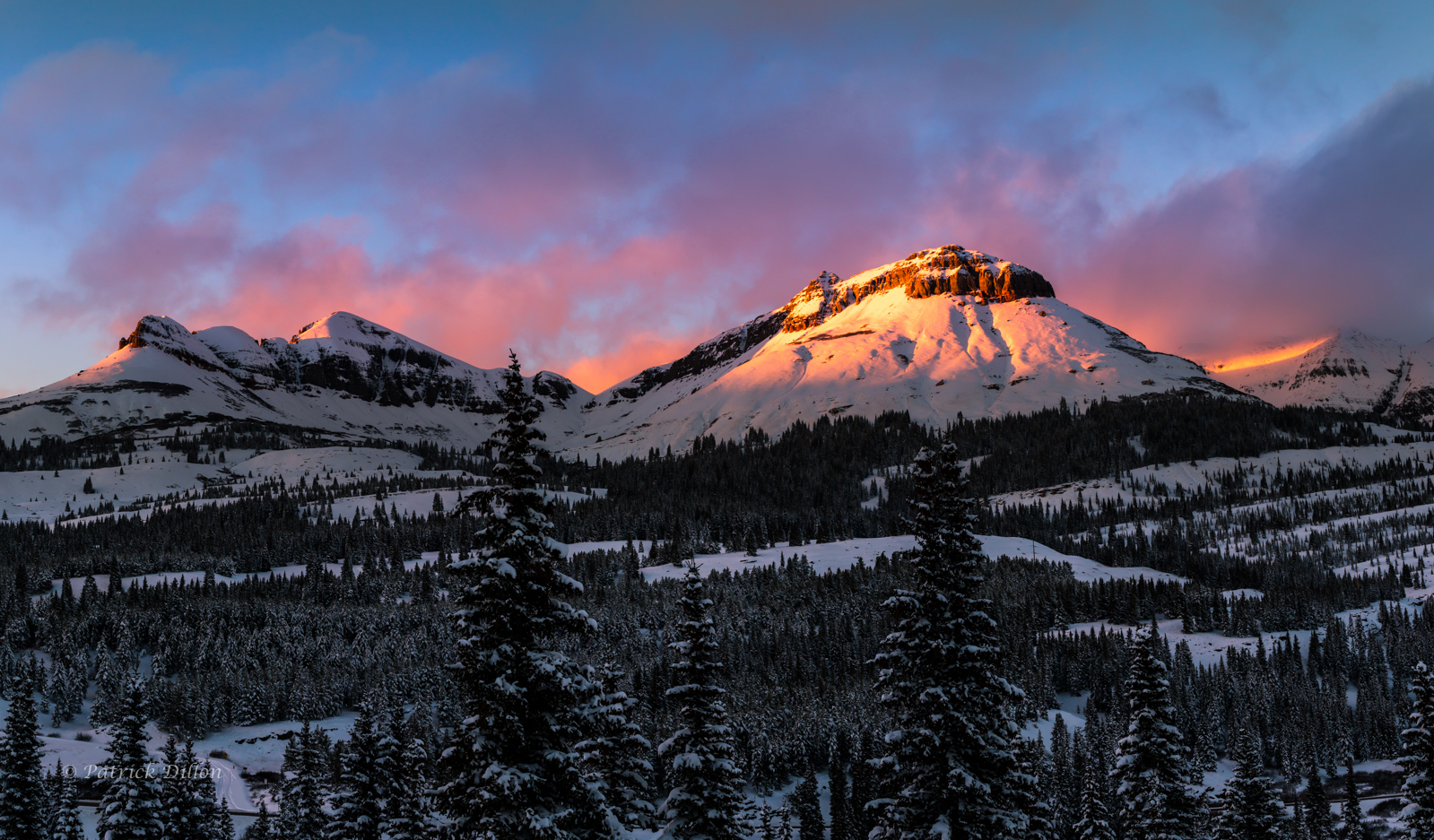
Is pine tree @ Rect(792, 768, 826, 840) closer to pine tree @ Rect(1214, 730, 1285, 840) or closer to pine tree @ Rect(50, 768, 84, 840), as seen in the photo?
pine tree @ Rect(1214, 730, 1285, 840)

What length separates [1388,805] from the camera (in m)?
131

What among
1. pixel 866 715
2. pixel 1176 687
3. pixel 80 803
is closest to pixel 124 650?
pixel 80 803

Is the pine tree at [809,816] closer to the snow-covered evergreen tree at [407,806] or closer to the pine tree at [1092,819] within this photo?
the pine tree at [1092,819]

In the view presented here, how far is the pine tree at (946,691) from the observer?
84.7 ft

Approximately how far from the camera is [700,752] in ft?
95.9

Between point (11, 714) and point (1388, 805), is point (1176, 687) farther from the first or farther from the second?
point (11, 714)

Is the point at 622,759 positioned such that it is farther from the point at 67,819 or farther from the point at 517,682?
the point at 67,819

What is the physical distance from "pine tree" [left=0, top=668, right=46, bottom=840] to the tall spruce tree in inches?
1339

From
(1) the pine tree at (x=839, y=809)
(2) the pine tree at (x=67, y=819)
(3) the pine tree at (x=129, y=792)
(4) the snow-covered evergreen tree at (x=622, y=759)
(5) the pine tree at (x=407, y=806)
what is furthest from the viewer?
(1) the pine tree at (x=839, y=809)

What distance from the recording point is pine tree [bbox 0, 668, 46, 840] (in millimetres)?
44906

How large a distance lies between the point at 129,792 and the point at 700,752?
27.3 m

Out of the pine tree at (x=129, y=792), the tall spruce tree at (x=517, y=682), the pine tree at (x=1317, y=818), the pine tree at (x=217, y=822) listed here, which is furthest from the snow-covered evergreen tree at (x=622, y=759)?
the pine tree at (x=1317, y=818)

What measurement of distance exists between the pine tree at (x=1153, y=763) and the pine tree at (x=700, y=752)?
15088 millimetres

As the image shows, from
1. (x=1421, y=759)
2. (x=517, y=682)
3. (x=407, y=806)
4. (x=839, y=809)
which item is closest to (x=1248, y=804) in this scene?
(x=1421, y=759)
